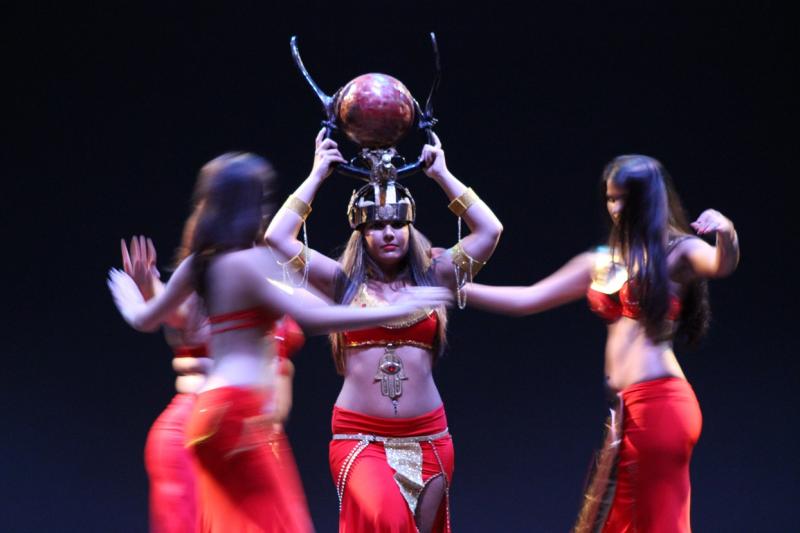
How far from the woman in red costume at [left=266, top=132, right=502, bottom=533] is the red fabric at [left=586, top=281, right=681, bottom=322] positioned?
1.55 feet

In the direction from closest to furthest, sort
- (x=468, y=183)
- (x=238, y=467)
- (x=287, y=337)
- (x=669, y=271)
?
(x=238, y=467) → (x=669, y=271) → (x=287, y=337) → (x=468, y=183)

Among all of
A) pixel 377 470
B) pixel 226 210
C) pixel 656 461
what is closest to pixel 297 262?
pixel 377 470

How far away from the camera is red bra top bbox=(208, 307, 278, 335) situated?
2.53 m

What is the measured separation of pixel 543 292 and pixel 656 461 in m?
0.72

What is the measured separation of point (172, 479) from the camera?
3.21 meters

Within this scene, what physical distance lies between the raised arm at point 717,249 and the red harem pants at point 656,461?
0.33 m

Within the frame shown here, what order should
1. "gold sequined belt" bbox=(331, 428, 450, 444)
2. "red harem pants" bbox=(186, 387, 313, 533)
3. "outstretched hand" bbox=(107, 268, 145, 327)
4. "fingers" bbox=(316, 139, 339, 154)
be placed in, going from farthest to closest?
"fingers" bbox=(316, 139, 339, 154), "gold sequined belt" bbox=(331, 428, 450, 444), "outstretched hand" bbox=(107, 268, 145, 327), "red harem pants" bbox=(186, 387, 313, 533)

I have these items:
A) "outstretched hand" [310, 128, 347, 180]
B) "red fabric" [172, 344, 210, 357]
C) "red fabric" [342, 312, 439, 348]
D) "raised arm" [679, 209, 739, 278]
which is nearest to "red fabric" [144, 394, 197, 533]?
"red fabric" [172, 344, 210, 357]

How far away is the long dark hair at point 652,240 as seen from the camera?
2.95 m

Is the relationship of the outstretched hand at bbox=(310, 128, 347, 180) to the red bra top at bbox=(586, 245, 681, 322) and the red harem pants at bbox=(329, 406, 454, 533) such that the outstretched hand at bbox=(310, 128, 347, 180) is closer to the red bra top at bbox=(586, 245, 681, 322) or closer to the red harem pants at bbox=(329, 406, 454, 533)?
the red harem pants at bbox=(329, 406, 454, 533)

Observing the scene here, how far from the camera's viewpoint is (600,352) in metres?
5.05

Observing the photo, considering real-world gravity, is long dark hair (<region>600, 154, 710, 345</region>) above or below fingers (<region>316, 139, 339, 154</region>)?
below

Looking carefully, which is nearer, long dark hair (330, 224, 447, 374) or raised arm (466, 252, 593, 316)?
raised arm (466, 252, 593, 316)

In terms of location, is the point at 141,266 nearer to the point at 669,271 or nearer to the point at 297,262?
the point at 297,262
